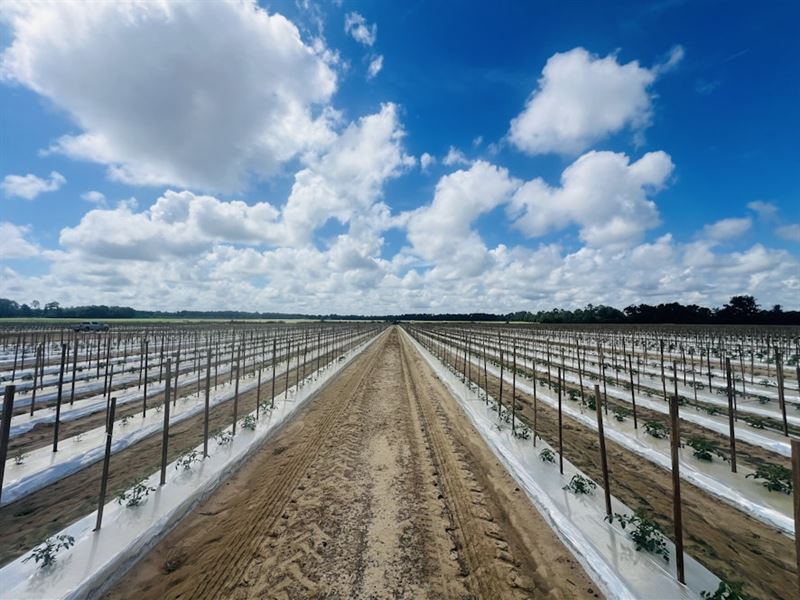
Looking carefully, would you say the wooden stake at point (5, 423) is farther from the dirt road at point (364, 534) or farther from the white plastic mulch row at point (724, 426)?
the white plastic mulch row at point (724, 426)

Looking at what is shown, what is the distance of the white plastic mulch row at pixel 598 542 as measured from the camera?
3639mm

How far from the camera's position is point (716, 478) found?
20.2 ft

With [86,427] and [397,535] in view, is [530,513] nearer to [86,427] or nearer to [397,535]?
[397,535]

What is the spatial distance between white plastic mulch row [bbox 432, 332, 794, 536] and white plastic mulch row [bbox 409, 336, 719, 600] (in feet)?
6.60

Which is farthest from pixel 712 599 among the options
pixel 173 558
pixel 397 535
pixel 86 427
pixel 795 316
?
pixel 795 316

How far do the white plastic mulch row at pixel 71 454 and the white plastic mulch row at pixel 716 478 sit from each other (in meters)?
11.6

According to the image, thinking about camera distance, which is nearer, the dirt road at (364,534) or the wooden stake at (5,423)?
the dirt road at (364,534)

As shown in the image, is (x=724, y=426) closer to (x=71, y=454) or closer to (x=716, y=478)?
(x=716, y=478)

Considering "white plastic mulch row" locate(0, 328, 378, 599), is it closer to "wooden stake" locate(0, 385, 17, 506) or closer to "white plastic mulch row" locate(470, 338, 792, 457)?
"wooden stake" locate(0, 385, 17, 506)

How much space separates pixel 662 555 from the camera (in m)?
4.04

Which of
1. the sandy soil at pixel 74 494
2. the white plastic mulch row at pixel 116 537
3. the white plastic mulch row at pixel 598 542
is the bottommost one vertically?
the sandy soil at pixel 74 494

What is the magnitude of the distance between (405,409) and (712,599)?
799 centimetres

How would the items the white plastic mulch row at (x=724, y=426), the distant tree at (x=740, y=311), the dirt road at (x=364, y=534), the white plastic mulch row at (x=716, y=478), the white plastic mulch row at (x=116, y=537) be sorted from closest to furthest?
the white plastic mulch row at (x=116, y=537)
the dirt road at (x=364, y=534)
the white plastic mulch row at (x=716, y=478)
the white plastic mulch row at (x=724, y=426)
the distant tree at (x=740, y=311)

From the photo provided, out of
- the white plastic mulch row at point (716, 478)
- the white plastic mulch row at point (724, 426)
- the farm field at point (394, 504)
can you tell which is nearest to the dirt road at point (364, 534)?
the farm field at point (394, 504)
